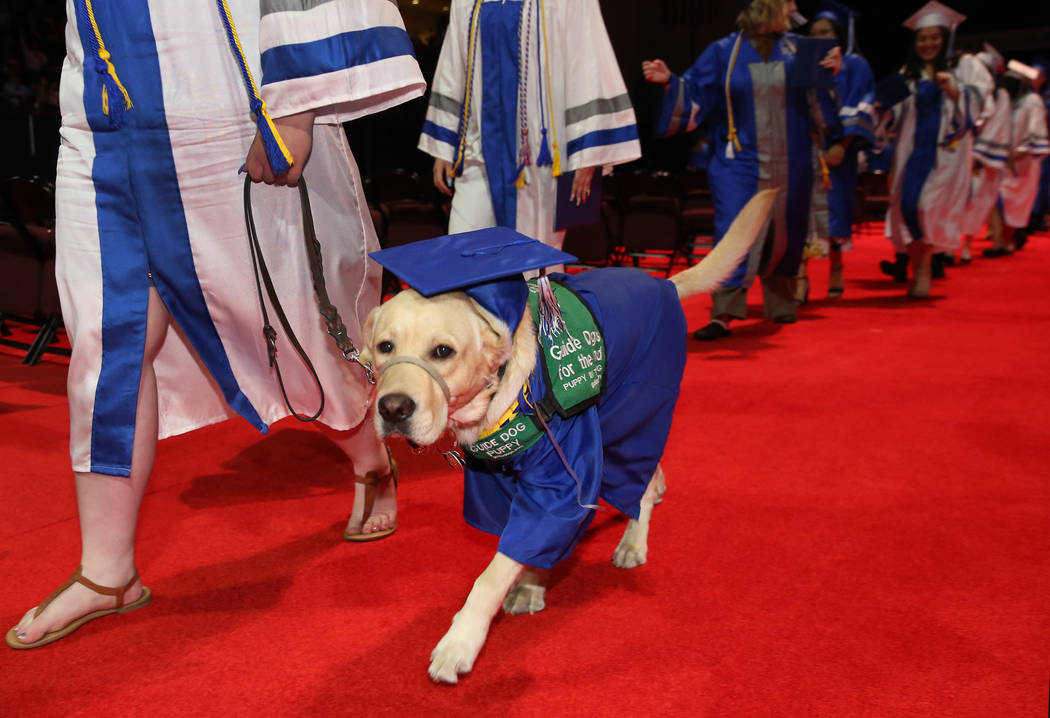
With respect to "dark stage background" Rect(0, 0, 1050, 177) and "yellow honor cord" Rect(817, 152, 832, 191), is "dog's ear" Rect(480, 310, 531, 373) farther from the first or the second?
"dark stage background" Rect(0, 0, 1050, 177)

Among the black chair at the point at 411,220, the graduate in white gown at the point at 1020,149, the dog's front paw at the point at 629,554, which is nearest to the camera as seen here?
the dog's front paw at the point at 629,554

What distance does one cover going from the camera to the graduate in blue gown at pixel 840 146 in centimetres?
593

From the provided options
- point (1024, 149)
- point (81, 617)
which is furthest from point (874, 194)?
point (81, 617)

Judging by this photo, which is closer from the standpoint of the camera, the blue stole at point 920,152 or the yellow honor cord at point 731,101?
the yellow honor cord at point 731,101

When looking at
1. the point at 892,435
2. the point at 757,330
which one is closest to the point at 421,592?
the point at 892,435

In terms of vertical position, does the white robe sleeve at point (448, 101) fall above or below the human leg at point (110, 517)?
above

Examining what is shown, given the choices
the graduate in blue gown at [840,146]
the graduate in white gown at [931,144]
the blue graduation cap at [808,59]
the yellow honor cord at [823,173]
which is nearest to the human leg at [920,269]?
the graduate in white gown at [931,144]

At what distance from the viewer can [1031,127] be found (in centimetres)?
1019

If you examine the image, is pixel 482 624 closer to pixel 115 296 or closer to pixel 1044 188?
pixel 115 296

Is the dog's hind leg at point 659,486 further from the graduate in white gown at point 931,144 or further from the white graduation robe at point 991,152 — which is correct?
the white graduation robe at point 991,152

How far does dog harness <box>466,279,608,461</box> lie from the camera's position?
1.71 metres

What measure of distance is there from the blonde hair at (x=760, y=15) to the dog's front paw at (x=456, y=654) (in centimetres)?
439

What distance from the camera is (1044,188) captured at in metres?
11.8

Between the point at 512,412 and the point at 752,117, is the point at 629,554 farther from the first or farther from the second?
the point at 752,117
